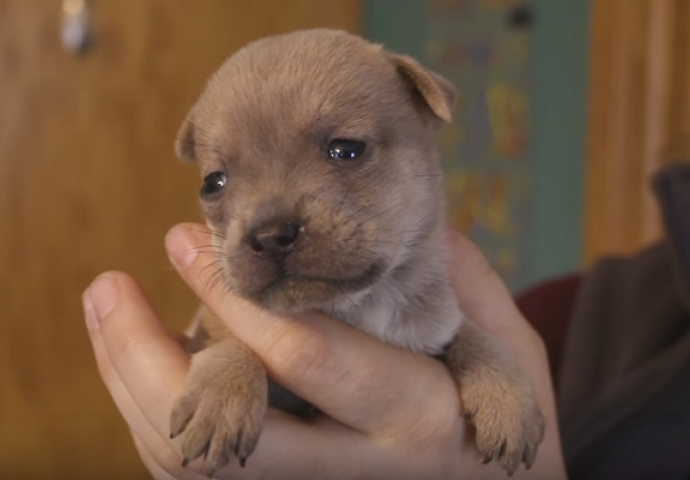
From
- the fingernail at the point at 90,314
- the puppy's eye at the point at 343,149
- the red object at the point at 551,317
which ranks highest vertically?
the puppy's eye at the point at 343,149

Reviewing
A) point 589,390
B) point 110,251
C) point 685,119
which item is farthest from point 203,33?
point 685,119

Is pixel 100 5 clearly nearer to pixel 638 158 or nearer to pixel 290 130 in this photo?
pixel 290 130

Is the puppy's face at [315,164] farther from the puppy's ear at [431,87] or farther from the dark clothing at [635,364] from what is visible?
the dark clothing at [635,364]

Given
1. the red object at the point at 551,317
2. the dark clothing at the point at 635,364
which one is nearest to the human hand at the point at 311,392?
the dark clothing at the point at 635,364

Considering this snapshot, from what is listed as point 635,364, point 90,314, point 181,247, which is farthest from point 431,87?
point 635,364

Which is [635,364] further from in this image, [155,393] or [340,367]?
[155,393]

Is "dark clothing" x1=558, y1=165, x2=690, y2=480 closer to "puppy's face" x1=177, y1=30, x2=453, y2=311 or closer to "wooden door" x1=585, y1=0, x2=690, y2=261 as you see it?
"puppy's face" x1=177, y1=30, x2=453, y2=311

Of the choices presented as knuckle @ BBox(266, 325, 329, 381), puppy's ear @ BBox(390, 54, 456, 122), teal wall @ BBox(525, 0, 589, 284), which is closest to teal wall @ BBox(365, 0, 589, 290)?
teal wall @ BBox(525, 0, 589, 284)
